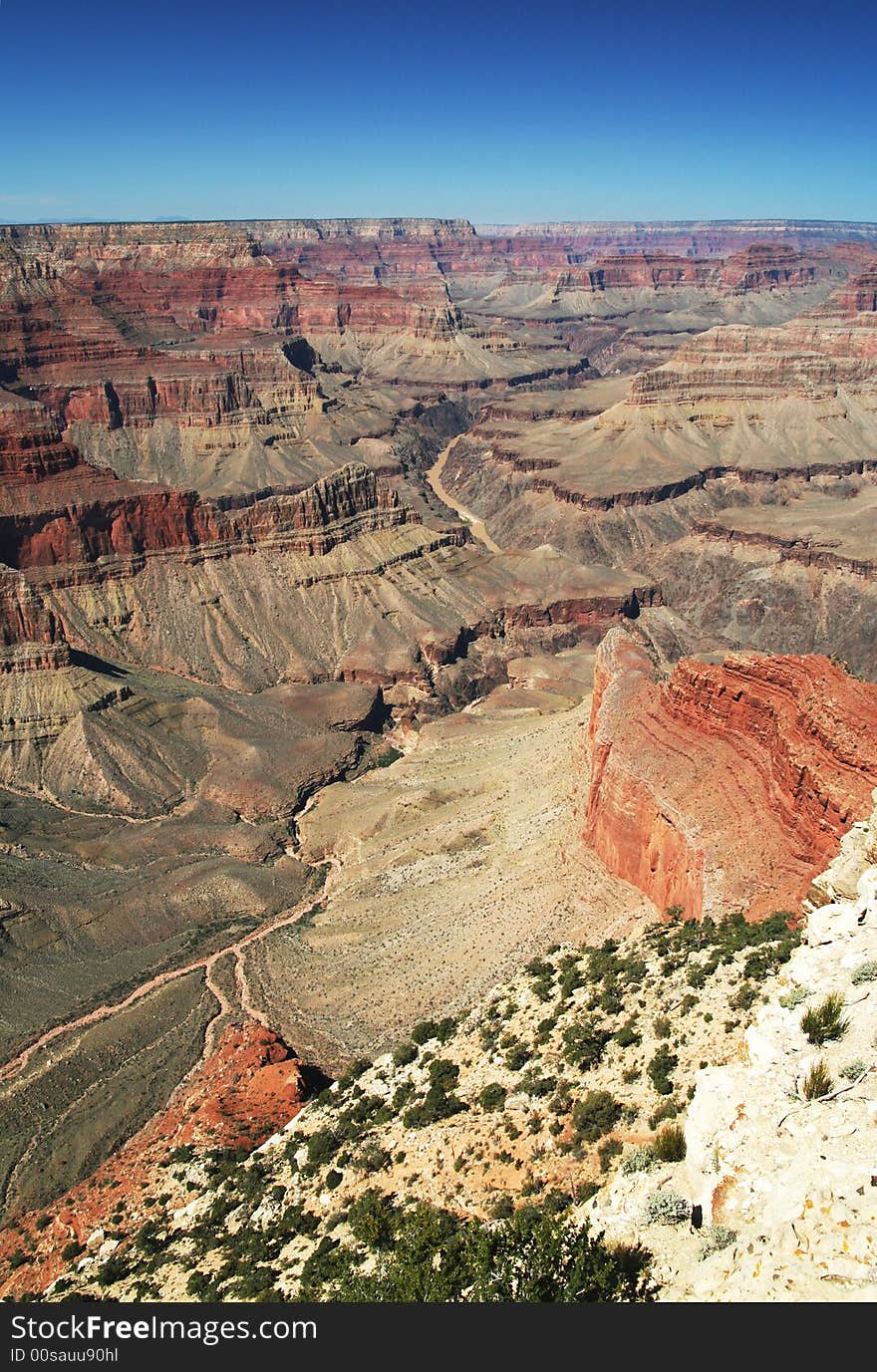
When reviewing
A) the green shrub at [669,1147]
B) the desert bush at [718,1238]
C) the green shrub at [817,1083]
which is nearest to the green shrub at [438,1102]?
the green shrub at [669,1147]

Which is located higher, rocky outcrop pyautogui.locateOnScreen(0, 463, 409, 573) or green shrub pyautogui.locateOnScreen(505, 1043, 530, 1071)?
rocky outcrop pyautogui.locateOnScreen(0, 463, 409, 573)

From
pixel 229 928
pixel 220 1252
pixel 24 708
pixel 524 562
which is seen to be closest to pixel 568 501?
pixel 524 562

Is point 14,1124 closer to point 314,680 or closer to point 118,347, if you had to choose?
point 314,680

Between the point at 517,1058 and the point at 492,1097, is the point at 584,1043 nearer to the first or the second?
the point at 517,1058

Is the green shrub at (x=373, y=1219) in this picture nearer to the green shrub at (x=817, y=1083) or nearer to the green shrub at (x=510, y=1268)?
the green shrub at (x=510, y=1268)

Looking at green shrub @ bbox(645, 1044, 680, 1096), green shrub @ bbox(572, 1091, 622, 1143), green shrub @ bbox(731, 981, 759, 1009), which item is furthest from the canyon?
green shrub @ bbox(731, 981, 759, 1009)

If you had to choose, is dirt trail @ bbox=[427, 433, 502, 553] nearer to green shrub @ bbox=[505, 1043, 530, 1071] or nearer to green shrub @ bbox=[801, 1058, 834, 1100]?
green shrub @ bbox=[505, 1043, 530, 1071]
